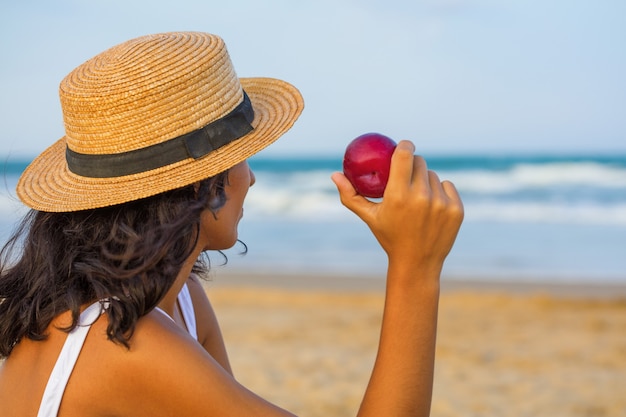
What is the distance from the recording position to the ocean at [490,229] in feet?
33.9

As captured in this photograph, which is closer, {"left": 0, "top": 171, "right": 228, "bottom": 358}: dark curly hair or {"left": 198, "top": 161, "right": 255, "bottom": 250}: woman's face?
{"left": 0, "top": 171, "right": 228, "bottom": 358}: dark curly hair

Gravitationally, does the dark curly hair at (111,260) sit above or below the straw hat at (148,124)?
below

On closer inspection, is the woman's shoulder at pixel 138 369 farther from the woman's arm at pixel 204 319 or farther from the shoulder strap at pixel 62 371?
the woman's arm at pixel 204 319

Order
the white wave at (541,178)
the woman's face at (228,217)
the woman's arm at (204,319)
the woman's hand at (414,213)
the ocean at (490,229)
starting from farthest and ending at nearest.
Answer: the white wave at (541,178) < the ocean at (490,229) < the woman's arm at (204,319) < the woman's face at (228,217) < the woman's hand at (414,213)

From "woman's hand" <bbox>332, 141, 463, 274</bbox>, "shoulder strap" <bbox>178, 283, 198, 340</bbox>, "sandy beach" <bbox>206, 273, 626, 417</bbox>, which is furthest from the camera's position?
"sandy beach" <bbox>206, 273, 626, 417</bbox>

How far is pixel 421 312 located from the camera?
159 centimetres

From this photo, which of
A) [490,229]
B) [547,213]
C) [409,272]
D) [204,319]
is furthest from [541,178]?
[409,272]

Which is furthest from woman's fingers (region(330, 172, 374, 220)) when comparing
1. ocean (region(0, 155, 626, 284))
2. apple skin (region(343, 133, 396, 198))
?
ocean (region(0, 155, 626, 284))

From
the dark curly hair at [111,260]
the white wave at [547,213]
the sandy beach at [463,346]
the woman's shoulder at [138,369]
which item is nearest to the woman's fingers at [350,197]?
the dark curly hair at [111,260]

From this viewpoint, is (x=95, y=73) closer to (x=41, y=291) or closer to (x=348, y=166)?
(x=41, y=291)

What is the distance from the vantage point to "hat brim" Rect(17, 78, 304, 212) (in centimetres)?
167

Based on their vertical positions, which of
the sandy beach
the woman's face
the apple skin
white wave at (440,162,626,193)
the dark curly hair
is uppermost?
white wave at (440,162,626,193)

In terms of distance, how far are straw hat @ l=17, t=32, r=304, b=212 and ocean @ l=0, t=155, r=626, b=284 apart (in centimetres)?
28

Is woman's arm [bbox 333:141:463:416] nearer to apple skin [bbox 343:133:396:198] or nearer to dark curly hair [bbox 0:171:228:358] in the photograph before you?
apple skin [bbox 343:133:396:198]
